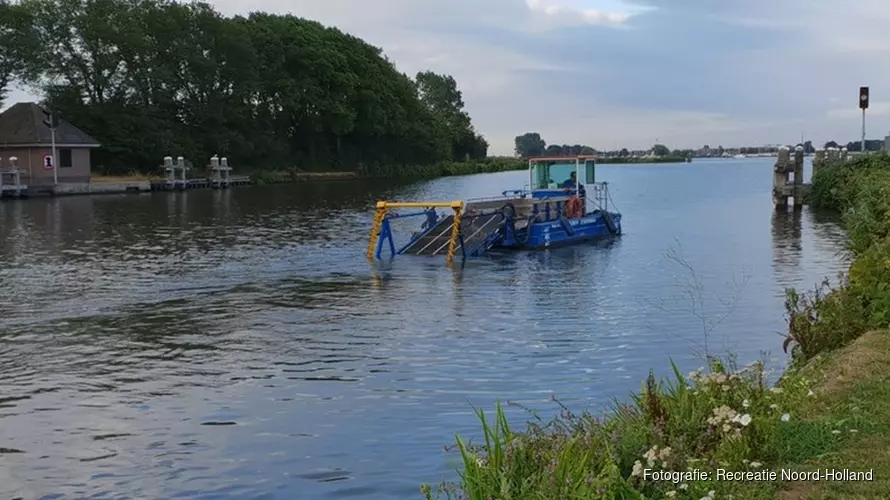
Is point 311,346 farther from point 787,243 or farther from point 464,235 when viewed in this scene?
point 787,243

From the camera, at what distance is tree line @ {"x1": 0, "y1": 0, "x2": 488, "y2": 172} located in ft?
232

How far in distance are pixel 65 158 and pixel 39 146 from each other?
2.42 m

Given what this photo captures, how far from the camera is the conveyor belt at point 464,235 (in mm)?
25781

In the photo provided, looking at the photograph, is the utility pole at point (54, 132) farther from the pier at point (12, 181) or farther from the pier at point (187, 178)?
the pier at point (187, 178)

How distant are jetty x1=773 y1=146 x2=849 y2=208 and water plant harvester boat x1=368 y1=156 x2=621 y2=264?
17.0 meters

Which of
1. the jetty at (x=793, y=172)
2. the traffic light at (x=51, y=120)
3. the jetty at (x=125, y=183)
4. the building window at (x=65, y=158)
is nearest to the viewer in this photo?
the jetty at (x=793, y=172)

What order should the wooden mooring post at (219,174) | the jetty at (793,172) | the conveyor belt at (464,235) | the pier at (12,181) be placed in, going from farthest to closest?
the wooden mooring post at (219,174) < the pier at (12,181) < the jetty at (793,172) < the conveyor belt at (464,235)

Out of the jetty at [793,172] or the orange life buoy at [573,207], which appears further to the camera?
the jetty at [793,172]

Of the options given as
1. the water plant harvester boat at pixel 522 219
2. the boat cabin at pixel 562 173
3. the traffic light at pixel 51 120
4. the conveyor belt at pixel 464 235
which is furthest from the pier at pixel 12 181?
the conveyor belt at pixel 464 235

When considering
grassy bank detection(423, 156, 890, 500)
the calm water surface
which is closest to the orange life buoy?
the calm water surface

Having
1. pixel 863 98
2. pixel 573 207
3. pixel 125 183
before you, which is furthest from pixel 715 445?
pixel 125 183

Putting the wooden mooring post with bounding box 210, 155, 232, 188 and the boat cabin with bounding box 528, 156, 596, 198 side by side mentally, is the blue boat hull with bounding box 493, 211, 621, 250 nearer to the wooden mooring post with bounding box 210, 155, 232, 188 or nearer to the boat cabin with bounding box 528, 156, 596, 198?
the boat cabin with bounding box 528, 156, 596, 198

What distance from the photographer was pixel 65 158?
60750 mm

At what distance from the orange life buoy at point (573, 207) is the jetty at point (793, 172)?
61.4 ft
